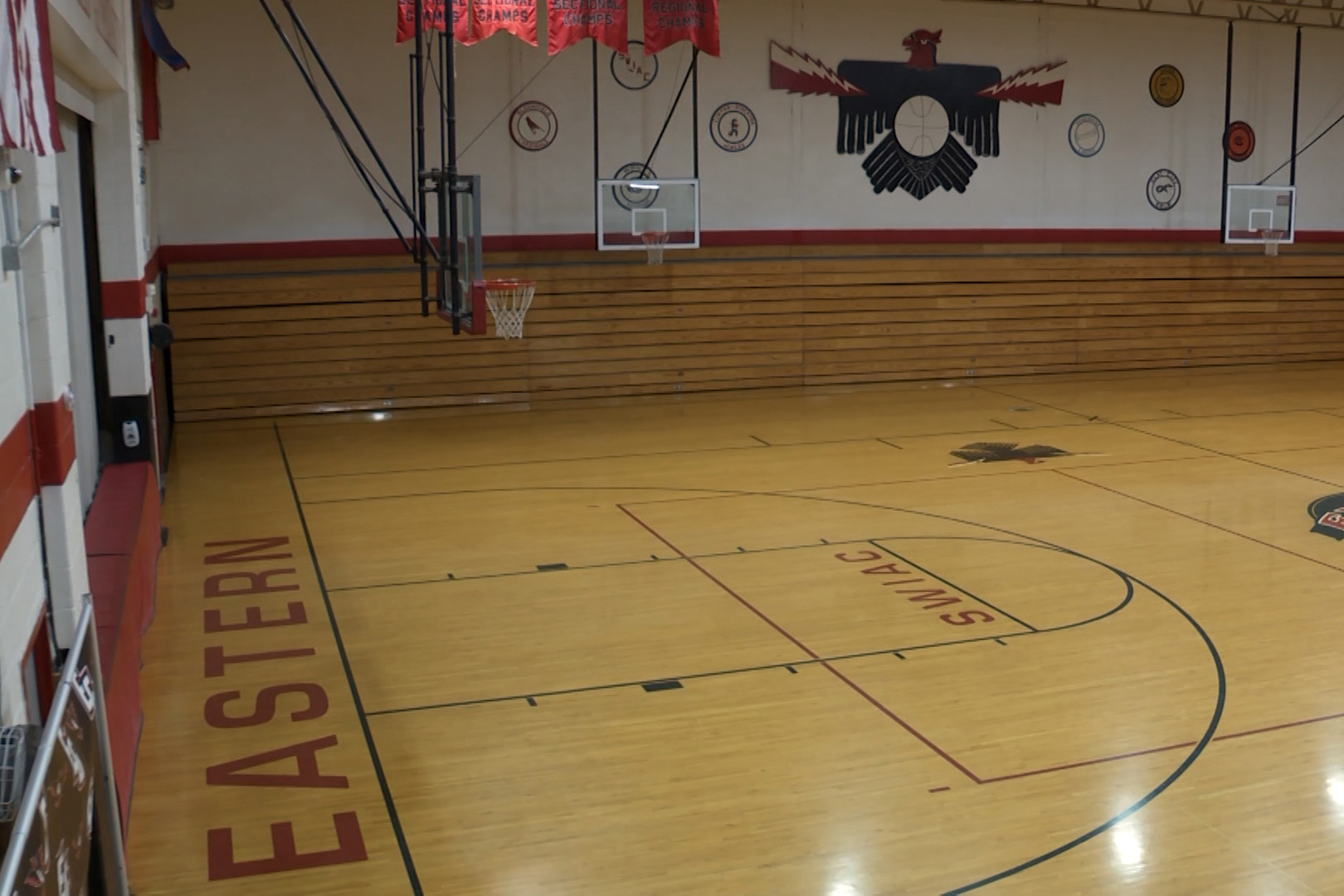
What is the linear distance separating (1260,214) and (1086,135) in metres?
2.39

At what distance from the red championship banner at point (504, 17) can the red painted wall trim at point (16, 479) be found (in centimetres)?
806

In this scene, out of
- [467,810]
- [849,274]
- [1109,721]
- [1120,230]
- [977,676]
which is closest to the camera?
[467,810]

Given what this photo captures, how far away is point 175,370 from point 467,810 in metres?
9.18

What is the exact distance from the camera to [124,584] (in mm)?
5352

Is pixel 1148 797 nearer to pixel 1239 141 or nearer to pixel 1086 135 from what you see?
pixel 1086 135

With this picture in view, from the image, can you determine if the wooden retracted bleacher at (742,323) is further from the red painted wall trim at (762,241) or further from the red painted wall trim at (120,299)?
the red painted wall trim at (120,299)

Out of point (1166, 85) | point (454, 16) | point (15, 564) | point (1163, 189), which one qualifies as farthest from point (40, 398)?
point (1166, 85)

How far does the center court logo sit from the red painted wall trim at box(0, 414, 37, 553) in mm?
7476

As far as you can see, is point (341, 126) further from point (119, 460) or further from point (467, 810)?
point (467, 810)

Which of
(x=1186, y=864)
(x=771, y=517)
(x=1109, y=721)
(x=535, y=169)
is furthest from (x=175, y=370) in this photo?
(x=1186, y=864)

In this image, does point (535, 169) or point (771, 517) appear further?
point (535, 169)

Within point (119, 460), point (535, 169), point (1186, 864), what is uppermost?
point (535, 169)

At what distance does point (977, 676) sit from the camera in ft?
19.1

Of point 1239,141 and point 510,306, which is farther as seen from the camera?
point 1239,141
